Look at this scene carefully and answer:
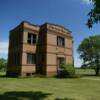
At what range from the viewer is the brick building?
124 ft

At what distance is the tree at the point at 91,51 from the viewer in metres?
55.2

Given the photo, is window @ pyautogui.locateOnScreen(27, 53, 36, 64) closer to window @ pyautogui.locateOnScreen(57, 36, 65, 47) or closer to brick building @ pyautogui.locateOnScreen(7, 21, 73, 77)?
brick building @ pyautogui.locateOnScreen(7, 21, 73, 77)

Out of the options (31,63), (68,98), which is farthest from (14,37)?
(68,98)

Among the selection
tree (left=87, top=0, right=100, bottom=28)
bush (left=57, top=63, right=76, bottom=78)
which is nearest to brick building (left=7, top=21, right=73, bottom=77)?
bush (left=57, top=63, right=76, bottom=78)

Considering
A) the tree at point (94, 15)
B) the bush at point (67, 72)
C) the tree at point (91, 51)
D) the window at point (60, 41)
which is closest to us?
the tree at point (94, 15)

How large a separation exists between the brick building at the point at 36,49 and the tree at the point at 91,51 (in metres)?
15.0

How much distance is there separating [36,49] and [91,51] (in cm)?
2032

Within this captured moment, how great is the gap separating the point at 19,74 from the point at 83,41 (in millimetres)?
25809

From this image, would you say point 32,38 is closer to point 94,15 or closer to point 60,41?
point 60,41

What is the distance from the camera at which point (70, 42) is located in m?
45.1

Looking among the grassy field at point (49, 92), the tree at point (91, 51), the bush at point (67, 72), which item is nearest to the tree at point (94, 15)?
the grassy field at point (49, 92)

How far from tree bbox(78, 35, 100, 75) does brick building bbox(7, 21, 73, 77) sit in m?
15.0

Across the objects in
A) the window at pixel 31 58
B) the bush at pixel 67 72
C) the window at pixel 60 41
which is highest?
the window at pixel 60 41

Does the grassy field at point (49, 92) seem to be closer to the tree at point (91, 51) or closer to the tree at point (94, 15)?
the tree at point (94, 15)
